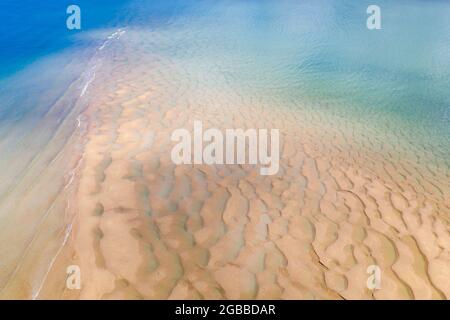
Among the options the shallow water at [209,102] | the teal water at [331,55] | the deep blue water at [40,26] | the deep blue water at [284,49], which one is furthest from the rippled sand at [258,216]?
the deep blue water at [40,26]

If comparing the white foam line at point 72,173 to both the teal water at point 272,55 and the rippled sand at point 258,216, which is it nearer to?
the rippled sand at point 258,216

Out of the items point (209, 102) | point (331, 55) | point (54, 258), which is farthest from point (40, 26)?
point (54, 258)

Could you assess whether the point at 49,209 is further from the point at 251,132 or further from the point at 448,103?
the point at 448,103

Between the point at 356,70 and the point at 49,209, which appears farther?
the point at 356,70

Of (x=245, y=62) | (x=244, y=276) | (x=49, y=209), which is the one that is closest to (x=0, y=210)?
(x=49, y=209)

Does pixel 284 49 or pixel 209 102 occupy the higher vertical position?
pixel 284 49

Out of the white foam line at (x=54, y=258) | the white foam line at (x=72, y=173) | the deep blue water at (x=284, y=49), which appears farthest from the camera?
the deep blue water at (x=284, y=49)

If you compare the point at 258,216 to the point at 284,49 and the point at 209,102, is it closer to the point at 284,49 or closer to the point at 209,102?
the point at 209,102

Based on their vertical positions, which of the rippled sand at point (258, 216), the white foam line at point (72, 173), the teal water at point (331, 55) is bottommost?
the rippled sand at point (258, 216)
